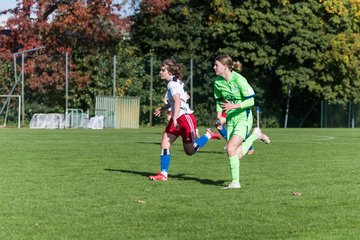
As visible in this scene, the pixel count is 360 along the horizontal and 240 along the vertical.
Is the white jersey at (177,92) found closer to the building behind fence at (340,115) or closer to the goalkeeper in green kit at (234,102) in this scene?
the goalkeeper in green kit at (234,102)

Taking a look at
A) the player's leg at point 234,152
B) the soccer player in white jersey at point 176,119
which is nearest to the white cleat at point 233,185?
the player's leg at point 234,152

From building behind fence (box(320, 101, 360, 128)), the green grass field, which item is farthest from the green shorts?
building behind fence (box(320, 101, 360, 128))

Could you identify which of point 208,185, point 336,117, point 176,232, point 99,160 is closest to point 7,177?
point 208,185

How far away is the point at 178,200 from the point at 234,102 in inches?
104

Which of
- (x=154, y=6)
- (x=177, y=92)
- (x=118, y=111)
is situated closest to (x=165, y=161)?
(x=177, y=92)

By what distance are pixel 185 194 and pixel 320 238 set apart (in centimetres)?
349

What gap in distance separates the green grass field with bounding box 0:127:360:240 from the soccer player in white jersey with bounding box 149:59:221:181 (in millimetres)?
456

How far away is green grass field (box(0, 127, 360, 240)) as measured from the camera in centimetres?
749

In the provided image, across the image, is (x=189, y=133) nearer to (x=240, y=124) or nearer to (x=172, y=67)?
(x=172, y=67)

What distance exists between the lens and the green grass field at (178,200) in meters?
7.49

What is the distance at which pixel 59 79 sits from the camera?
1797 inches

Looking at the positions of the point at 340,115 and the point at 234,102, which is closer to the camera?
the point at 234,102

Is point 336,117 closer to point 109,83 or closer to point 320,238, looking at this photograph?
point 109,83

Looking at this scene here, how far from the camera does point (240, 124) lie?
11781 mm
